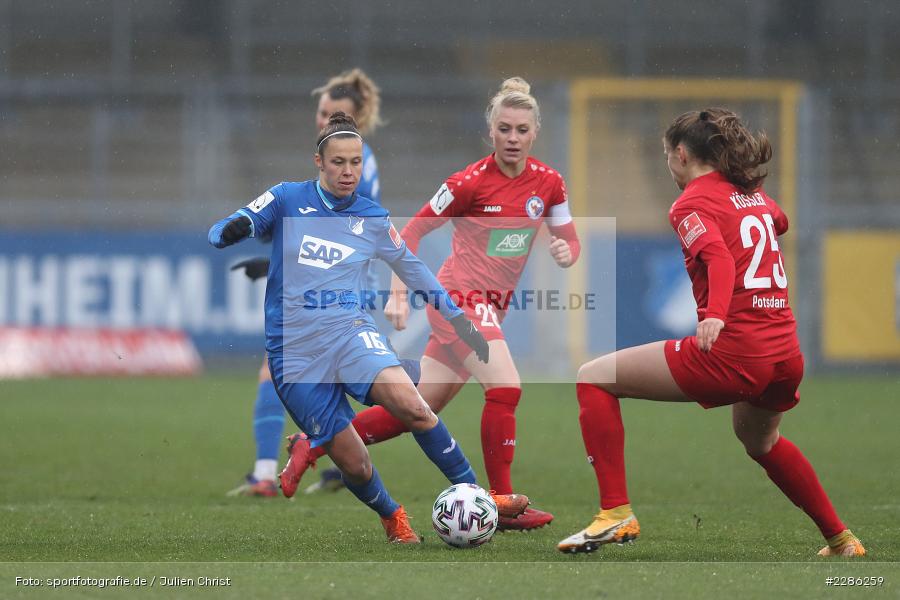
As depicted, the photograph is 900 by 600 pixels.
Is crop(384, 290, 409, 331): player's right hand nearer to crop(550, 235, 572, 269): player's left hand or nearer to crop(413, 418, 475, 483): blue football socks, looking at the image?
crop(413, 418, 475, 483): blue football socks

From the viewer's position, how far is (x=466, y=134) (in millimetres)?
19375

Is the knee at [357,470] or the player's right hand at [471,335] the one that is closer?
the knee at [357,470]

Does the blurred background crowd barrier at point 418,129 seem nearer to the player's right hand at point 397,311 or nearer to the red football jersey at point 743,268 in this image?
the player's right hand at point 397,311

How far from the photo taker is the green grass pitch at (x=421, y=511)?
448 cm

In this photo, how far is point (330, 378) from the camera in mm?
5305

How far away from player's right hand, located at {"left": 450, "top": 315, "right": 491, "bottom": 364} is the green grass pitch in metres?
0.86

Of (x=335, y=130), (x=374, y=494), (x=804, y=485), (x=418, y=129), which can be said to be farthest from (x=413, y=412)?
(x=418, y=129)

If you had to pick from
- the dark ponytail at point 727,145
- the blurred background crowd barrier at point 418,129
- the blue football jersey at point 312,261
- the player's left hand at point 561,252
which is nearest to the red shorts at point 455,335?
the player's left hand at point 561,252

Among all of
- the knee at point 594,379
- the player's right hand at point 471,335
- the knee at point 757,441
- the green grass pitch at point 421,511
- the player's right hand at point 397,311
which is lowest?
the green grass pitch at point 421,511

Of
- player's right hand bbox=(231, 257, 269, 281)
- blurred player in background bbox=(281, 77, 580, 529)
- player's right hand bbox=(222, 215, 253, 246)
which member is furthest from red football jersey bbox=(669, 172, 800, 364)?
player's right hand bbox=(231, 257, 269, 281)

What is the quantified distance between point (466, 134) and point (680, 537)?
1419 centimetres

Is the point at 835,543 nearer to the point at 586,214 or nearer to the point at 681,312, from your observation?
the point at 681,312

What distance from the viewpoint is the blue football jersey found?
211 inches

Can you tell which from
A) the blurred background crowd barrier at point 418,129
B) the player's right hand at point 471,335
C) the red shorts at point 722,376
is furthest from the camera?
the blurred background crowd barrier at point 418,129
